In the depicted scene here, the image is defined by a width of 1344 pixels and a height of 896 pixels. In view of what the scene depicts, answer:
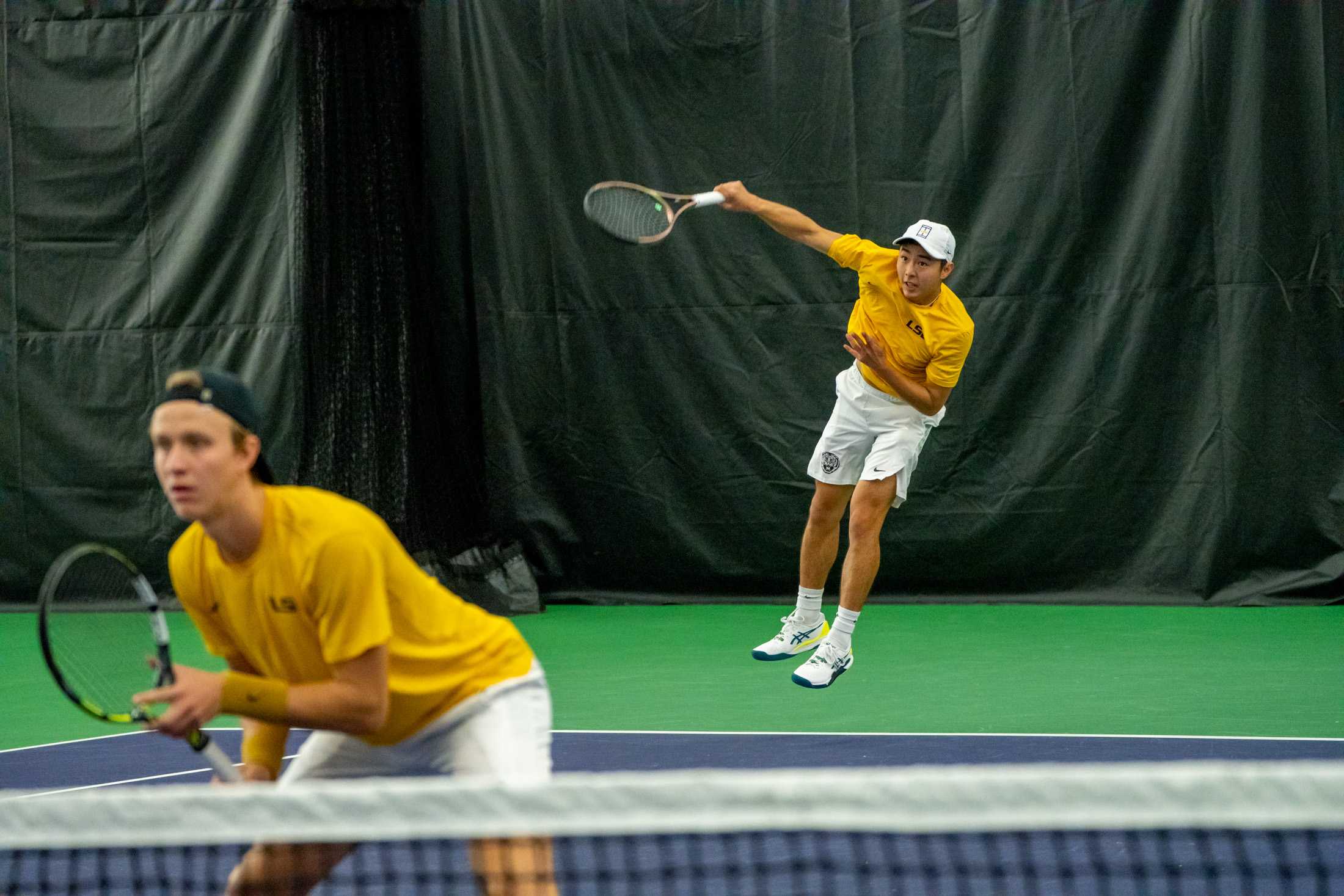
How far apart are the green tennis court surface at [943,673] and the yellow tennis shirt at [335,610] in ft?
9.12

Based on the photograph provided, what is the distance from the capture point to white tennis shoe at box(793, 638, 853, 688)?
18.9 feet

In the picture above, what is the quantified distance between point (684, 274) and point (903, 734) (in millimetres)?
3756

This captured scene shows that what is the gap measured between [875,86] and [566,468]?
8.39ft

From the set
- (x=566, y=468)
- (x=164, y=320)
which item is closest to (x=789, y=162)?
(x=566, y=468)

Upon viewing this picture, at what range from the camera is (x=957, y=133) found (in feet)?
26.5

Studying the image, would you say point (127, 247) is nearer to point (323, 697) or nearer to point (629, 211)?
point (629, 211)

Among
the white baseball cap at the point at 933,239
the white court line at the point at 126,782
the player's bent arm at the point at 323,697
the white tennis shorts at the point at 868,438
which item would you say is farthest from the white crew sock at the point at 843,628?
the player's bent arm at the point at 323,697

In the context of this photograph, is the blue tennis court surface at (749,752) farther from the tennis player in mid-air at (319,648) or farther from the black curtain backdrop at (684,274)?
the black curtain backdrop at (684,274)

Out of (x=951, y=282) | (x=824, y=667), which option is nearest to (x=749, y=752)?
(x=824, y=667)

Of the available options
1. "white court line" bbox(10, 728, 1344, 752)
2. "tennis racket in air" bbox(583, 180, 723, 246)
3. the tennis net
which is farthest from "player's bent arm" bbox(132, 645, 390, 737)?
"tennis racket in air" bbox(583, 180, 723, 246)

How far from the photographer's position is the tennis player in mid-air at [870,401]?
579 centimetres

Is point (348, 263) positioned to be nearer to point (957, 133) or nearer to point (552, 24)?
point (552, 24)

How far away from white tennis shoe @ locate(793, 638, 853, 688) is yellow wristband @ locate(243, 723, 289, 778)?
125 inches

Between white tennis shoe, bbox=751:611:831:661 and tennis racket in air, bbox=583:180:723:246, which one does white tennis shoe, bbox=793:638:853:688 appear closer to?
white tennis shoe, bbox=751:611:831:661
